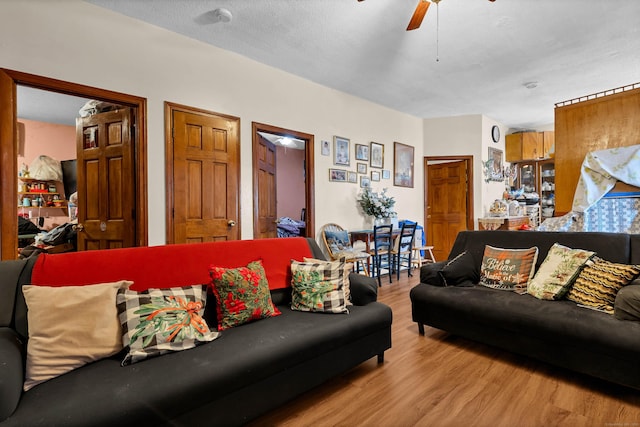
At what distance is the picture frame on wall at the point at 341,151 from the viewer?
16.1 feet

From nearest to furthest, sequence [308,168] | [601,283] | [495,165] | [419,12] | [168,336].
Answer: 1. [168,336]
2. [601,283]
3. [419,12]
4. [308,168]
5. [495,165]

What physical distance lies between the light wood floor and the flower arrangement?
116 inches

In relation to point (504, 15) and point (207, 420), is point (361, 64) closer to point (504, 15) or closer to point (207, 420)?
point (504, 15)

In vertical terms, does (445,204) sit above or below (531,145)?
below

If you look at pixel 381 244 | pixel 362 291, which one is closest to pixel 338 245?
pixel 381 244

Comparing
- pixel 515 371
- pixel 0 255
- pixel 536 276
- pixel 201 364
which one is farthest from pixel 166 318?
pixel 536 276

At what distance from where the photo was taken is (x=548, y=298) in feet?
7.73

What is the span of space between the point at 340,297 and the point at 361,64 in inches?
118

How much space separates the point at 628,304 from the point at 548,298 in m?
0.47

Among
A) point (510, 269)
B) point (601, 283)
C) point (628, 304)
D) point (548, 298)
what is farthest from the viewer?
point (510, 269)

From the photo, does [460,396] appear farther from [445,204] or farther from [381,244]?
[445,204]

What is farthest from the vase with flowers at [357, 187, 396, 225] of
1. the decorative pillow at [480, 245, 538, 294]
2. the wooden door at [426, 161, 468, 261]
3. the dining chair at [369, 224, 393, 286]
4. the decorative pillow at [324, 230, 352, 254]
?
the decorative pillow at [480, 245, 538, 294]

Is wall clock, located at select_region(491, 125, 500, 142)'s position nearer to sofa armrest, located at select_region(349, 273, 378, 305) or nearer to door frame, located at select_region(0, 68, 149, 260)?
sofa armrest, located at select_region(349, 273, 378, 305)

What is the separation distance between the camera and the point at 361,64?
4.02m
